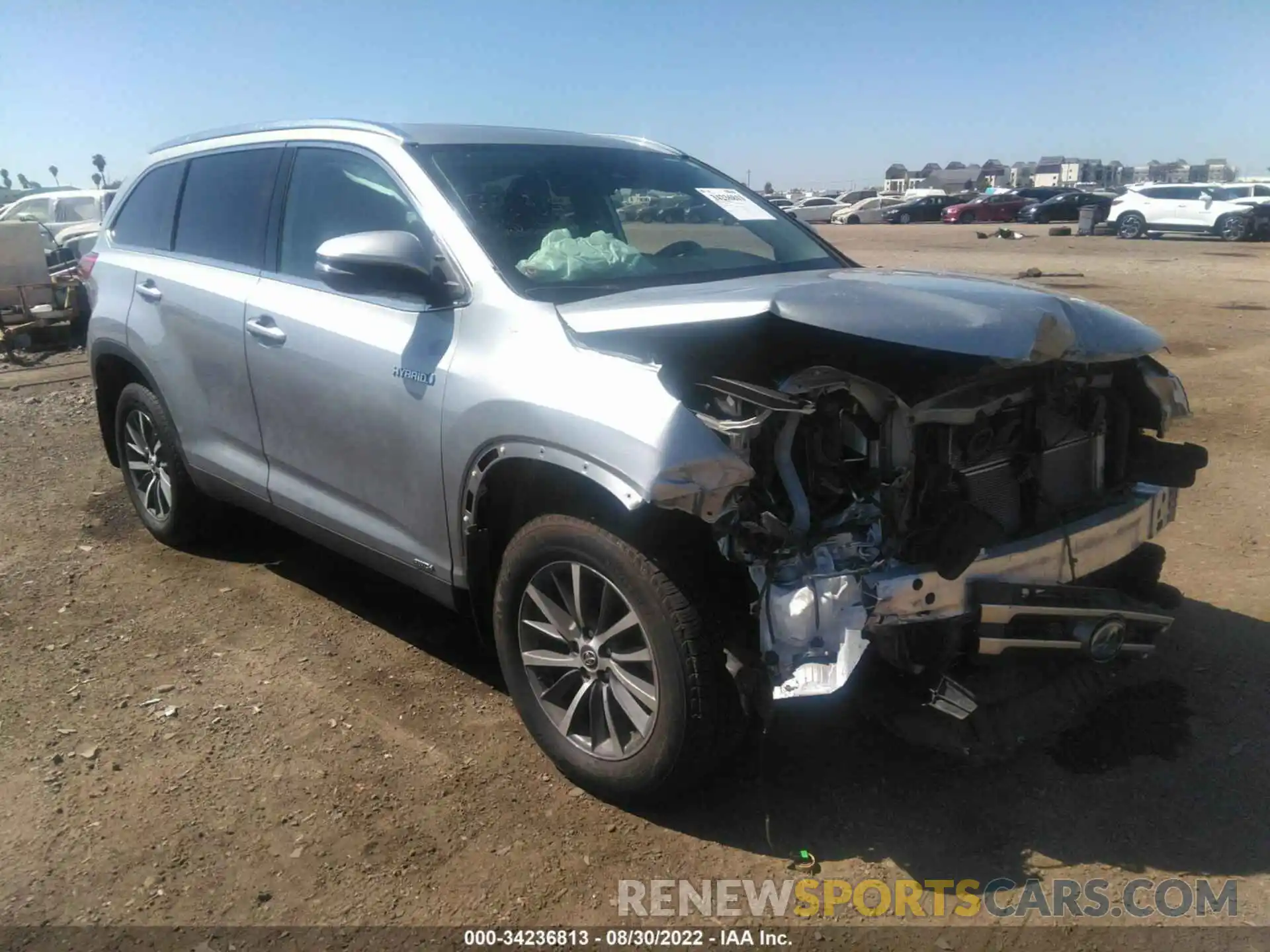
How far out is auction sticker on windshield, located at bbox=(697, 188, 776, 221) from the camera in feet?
13.7

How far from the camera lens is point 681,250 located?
386cm

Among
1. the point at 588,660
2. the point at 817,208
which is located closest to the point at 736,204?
the point at 588,660

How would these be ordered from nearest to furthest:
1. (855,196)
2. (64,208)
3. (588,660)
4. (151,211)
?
(588,660), (151,211), (64,208), (855,196)

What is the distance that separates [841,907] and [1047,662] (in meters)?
1.07

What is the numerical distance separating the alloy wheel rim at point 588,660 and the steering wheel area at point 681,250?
1412 millimetres

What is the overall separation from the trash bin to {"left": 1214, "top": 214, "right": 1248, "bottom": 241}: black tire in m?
3.75

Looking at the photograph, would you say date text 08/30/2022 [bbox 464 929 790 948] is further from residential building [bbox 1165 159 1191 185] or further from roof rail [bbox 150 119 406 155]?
residential building [bbox 1165 159 1191 185]

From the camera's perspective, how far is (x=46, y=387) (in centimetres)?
996

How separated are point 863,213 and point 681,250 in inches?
1816

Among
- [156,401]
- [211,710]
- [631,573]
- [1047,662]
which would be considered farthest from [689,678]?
[156,401]

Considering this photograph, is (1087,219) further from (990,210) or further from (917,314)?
(917,314)

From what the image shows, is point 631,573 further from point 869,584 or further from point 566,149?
point 566,149

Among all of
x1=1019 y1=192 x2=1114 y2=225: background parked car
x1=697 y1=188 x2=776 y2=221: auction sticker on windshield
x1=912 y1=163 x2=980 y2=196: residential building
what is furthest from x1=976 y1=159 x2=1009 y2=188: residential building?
x1=697 y1=188 x2=776 y2=221: auction sticker on windshield

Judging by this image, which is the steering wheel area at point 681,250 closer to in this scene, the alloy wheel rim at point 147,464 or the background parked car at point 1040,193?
the alloy wheel rim at point 147,464
